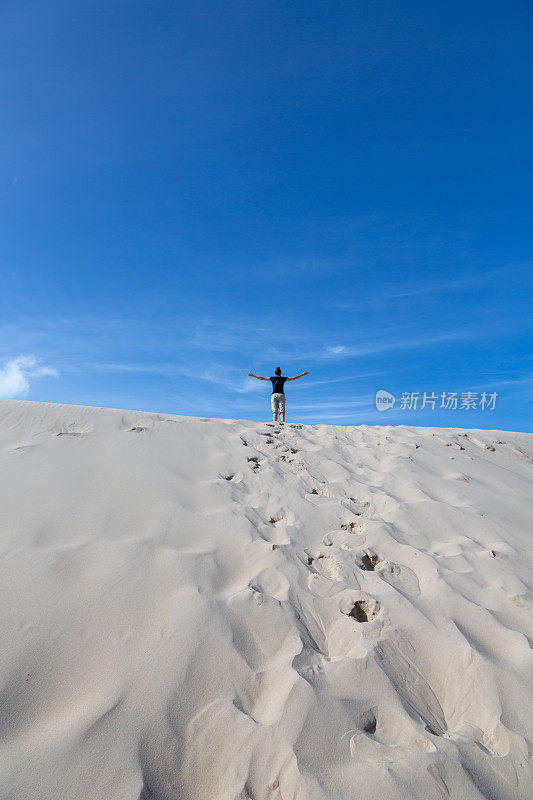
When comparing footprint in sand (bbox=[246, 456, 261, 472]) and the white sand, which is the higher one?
footprint in sand (bbox=[246, 456, 261, 472])

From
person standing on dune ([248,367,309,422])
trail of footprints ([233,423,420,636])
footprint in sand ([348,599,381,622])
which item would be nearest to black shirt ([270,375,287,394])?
person standing on dune ([248,367,309,422])

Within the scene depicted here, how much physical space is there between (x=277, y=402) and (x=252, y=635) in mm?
6676

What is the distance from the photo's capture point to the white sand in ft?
5.31

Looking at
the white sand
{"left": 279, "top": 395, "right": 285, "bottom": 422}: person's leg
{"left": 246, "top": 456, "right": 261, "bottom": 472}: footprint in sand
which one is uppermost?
{"left": 279, "top": 395, "right": 285, "bottom": 422}: person's leg

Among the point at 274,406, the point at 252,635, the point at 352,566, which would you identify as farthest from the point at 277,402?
the point at 252,635

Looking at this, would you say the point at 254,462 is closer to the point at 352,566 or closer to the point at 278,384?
the point at 352,566

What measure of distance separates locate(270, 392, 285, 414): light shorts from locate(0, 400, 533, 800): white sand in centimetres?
461

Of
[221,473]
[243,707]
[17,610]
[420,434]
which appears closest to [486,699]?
[243,707]

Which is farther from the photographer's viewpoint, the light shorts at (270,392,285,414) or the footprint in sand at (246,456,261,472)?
the light shorts at (270,392,285,414)

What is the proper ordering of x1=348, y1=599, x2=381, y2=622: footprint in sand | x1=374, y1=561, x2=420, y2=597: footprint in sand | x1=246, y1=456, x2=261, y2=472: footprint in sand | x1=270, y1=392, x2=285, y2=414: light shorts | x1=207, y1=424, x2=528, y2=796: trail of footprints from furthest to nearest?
x1=270, y1=392, x2=285, y2=414: light shorts
x1=246, y1=456, x2=261, y2=472: footprint in sand
x1=374, y1=561, x2=420, y2=597: footprint in sand
x1=348, y1=599, x2=381, y2=622: footprint in sand
x1=207, y1=424, x2=528, y2=796: trail of footprints

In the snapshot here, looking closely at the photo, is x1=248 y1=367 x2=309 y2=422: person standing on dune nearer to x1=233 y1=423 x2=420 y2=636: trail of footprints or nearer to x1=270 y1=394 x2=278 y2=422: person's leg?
x1=270 y1=394 x2=278 y2=422: person's leg

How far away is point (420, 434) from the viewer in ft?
20.2

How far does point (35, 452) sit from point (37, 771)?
9.57 ft

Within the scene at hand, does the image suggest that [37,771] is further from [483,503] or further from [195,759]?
[483,503]
